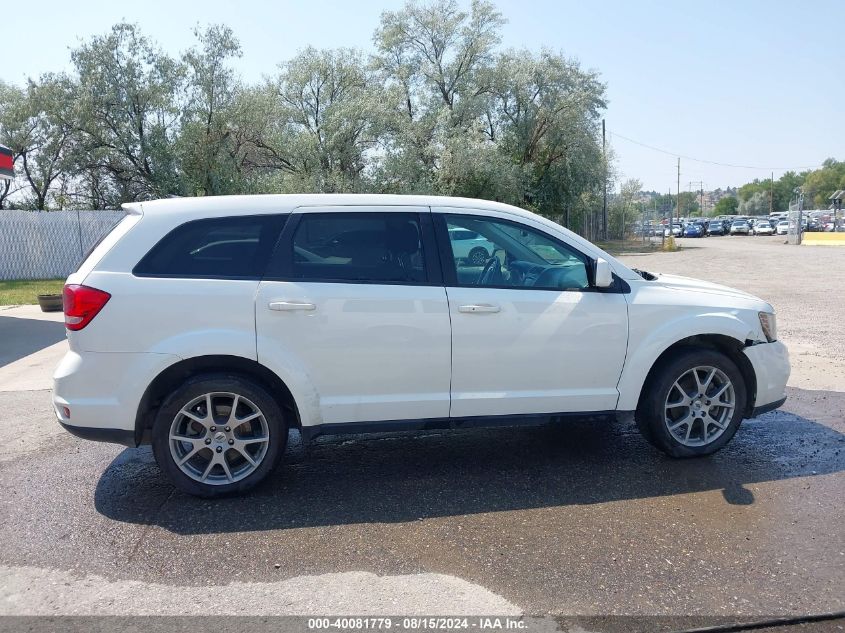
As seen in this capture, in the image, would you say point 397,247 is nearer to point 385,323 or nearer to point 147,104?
point 385,323

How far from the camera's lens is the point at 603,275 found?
460 centimetres

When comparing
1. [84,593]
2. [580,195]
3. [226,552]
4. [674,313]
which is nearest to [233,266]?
[226,552]

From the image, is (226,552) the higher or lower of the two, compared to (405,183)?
lower

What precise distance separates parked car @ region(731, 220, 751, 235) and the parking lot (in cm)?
6520

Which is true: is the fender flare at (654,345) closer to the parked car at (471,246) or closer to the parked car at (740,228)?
the parked car at (471,246)

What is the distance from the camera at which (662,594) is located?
3254mm

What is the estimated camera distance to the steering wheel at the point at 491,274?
464 centimetres

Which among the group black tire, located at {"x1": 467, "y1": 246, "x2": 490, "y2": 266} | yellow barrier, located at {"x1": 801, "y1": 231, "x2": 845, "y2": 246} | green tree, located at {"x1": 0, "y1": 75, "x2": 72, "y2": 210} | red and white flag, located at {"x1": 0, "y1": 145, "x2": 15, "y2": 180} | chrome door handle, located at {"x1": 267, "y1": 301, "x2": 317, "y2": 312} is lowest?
yellow barrier, located at {"x1": 801, "y1": 231, "x2": 845, "y2": 246}

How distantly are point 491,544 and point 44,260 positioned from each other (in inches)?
916

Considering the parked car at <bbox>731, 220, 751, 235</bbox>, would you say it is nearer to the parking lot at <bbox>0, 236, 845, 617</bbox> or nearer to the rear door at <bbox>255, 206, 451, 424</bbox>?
the parking lot at <bbox>0, 236, 845, 617</bbox>

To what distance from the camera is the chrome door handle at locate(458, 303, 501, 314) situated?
14.6 feet

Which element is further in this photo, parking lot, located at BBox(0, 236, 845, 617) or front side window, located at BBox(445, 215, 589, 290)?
front side window, located at BBox(445, 215, 589, 290)

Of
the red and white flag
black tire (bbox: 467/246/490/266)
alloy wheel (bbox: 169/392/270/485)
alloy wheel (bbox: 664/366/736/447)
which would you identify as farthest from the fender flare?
the red and white flag

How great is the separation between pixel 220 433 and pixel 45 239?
21.7m
